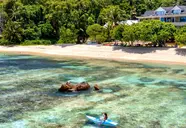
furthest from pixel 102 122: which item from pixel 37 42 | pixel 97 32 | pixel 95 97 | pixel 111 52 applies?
pixel 37 42

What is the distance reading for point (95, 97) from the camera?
137 ft

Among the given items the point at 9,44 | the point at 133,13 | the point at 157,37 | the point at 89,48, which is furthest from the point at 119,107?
the point at 133,13

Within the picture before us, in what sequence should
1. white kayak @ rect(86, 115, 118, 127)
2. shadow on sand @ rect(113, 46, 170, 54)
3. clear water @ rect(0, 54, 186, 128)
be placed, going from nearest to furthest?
white kayak @ rect(86, 115, 118, 127) < clear water @ rect(0, 54, 186, 128) < shadow on sand @ rect(113, 46, 170, 54)

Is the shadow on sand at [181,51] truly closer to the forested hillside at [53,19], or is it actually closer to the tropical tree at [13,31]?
the forested hillside at [53,19]

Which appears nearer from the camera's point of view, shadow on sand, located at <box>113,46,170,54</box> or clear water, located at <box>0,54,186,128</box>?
clear water, located at <box>0,54,186,128</box>

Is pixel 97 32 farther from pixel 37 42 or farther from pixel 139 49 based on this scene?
pixel 37 42

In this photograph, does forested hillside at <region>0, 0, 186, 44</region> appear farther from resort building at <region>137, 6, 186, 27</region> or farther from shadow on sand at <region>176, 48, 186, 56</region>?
shadow on sand at <region>176, 48, 186, 56</region>

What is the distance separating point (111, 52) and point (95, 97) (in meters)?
44.6

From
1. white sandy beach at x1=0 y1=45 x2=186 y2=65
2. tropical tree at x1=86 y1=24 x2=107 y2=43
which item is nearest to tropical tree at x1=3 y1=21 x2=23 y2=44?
white sandy beach at x1=0 y1=45 x2=186 y2=65

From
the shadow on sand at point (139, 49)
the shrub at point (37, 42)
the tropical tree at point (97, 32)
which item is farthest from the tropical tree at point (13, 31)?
the shadow on sand at point (139, 49)

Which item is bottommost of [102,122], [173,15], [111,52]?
[102,122]

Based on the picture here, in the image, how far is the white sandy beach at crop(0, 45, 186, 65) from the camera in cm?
7550

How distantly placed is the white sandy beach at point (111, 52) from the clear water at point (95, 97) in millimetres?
8661

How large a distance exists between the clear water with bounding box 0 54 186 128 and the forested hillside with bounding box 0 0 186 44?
36.1 meters
